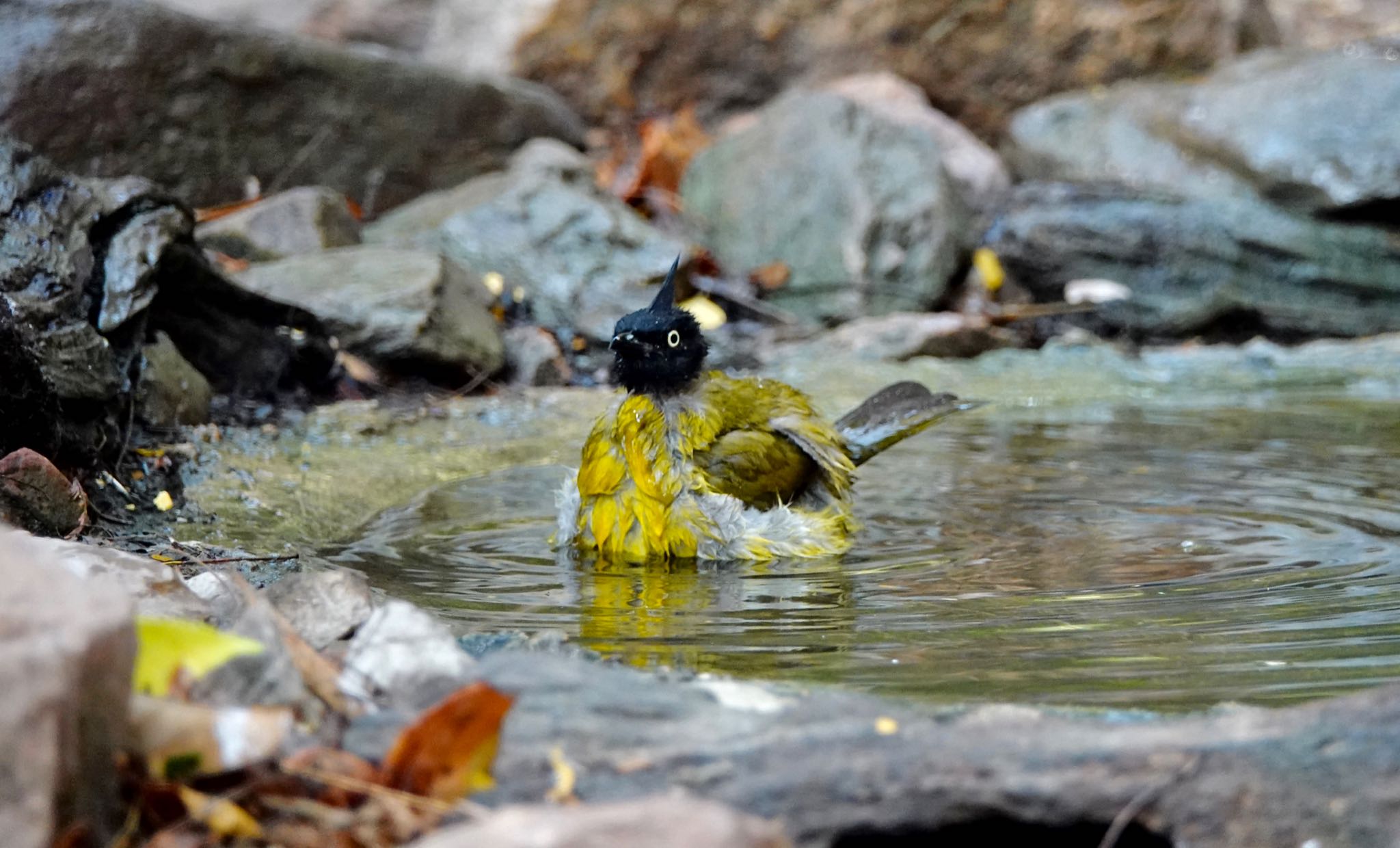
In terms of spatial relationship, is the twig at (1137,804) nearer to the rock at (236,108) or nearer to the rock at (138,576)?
the rock at (138,576)

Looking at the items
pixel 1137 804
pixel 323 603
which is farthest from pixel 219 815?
pixel 1137 804

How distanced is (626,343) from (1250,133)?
7246mm

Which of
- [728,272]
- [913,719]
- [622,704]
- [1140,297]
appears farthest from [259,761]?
[1140,297]

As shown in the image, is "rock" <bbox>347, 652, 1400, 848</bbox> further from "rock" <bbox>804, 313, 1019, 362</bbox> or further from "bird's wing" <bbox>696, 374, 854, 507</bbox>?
"rock" <bbox>804, 313, 1019, 362</bbox>

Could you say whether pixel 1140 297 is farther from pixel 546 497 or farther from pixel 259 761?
pixel 259 761

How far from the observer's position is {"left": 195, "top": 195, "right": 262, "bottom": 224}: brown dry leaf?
25.9ft

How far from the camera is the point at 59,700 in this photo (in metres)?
1.69

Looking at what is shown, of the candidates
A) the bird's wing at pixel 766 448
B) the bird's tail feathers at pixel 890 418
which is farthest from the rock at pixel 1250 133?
the bird's wing at pixel 766 448

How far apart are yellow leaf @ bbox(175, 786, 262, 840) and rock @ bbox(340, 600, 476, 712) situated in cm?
32

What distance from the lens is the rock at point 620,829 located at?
165 cm

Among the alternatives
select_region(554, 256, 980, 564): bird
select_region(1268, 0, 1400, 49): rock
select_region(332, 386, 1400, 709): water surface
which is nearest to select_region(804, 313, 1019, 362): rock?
select_region(332, 386, 1400, 709): water surface

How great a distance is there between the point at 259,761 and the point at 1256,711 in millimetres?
1468

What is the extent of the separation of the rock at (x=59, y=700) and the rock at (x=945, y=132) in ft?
30.0

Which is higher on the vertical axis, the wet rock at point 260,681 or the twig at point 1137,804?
the wet rock at point 260,681
